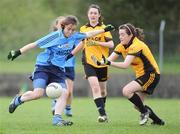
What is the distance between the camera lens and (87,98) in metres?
24.2

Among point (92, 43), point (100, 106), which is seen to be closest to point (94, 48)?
point (92, 43)

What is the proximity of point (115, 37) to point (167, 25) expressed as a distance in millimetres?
11160

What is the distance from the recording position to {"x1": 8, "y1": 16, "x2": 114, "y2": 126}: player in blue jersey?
1209 cm

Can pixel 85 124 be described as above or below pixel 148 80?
below

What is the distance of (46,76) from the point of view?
1227 cm

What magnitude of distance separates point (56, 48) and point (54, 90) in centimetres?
74

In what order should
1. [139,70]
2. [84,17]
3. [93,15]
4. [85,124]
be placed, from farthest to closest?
[84,17] < [93,15] < [139,70] < [85,124]

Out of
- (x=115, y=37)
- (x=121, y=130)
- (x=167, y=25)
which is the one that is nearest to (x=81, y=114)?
(x=121, y=130)

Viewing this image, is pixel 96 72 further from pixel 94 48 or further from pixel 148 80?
pixel 148 80

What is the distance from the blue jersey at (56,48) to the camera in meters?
12.1

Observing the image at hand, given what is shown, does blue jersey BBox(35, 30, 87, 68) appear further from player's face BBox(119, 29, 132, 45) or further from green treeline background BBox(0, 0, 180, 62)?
green treeline background BBox(0, 0, 180, 62)

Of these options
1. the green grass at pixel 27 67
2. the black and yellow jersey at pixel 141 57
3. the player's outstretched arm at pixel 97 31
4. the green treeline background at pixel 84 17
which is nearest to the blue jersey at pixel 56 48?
the player's outstretched arm at pixel 97 31

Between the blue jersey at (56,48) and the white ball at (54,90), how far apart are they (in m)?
0.43

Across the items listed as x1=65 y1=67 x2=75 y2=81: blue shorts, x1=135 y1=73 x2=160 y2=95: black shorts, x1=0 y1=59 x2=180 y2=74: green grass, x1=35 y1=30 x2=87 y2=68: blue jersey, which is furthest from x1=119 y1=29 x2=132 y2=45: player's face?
Answer: x1=0 y1=59 x2=180 y2=74: green grass
